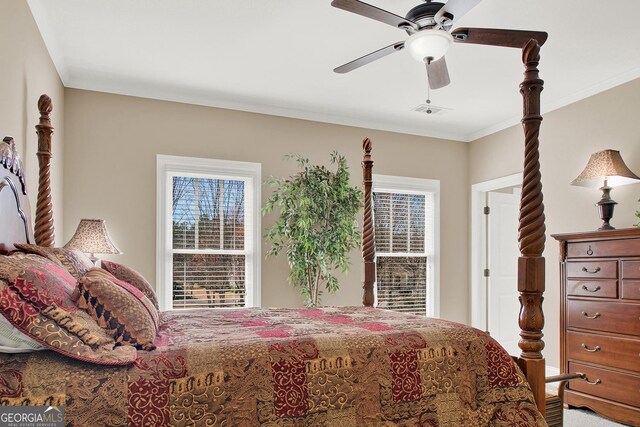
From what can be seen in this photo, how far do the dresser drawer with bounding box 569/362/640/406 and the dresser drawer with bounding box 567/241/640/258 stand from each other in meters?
0.87

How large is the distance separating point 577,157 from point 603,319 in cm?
170

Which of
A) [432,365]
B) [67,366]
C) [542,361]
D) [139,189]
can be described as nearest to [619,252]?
[542,361]

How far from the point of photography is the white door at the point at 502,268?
19.6ft

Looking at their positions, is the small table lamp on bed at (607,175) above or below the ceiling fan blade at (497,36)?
below

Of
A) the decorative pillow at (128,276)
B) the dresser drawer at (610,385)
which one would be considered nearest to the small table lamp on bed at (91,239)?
the decorative pillow at (128,276)

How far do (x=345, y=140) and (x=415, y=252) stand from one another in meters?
1.66

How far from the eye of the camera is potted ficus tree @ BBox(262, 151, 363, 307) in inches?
182

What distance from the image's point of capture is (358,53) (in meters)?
3.81

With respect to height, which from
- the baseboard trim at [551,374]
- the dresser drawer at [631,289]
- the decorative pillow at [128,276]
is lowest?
the baseboard trim at [551,374]

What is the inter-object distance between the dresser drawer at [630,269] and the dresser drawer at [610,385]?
702 mm

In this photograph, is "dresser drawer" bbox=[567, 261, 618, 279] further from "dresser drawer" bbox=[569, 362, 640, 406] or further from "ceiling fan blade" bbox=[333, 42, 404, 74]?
"ceiling fan blade" bbox=[333, 42, 404, 74]

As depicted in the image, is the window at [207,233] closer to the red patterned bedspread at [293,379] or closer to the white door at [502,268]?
the red patterned bedspread at [293,379]

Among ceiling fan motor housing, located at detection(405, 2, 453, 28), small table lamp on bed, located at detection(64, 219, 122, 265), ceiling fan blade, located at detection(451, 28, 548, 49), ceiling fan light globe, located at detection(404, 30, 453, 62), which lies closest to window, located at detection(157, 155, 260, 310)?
small table lamp on bed, located at detection(64, 219, 122, 265)

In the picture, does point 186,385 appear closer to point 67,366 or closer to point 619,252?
point 67,366
